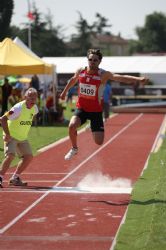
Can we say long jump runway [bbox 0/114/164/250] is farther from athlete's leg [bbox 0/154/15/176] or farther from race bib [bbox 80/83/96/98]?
race bib [bbox 80/83/96/98]

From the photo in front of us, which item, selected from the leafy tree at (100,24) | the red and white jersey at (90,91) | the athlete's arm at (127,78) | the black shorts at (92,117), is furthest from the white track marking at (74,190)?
the leafy tree at (100,24)

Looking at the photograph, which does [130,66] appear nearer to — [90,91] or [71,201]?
[90,91]

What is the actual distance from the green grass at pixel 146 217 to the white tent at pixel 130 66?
3913 centimetres

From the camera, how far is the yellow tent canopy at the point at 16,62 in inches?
909

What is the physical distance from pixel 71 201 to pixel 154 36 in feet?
451

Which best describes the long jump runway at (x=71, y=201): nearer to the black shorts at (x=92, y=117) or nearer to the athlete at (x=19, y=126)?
the athlete at (x=19, y=126)

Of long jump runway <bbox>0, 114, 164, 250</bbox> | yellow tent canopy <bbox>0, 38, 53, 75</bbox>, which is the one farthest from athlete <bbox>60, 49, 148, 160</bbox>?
yellow tent canopy <bbox>0, 38, 53, 75</bbox>

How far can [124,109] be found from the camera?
131ft

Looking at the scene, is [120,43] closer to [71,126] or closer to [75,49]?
[75,49]

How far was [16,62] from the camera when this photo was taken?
23.6 m

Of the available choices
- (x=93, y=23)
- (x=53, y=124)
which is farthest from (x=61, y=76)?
(x=93, y=23)

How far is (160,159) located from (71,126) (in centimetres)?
455

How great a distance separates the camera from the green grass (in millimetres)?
7090

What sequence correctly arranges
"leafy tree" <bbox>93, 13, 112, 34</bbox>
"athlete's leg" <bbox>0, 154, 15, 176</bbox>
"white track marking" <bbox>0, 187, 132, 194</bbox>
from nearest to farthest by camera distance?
"white track marking" <bbox>0, 187, 132, 194</bbox> → "athlete's leg" <bbox>0, 154, 15, 176</bbox> → "leafy tree" <bbox>93, 13, 112, 34</bbox>
